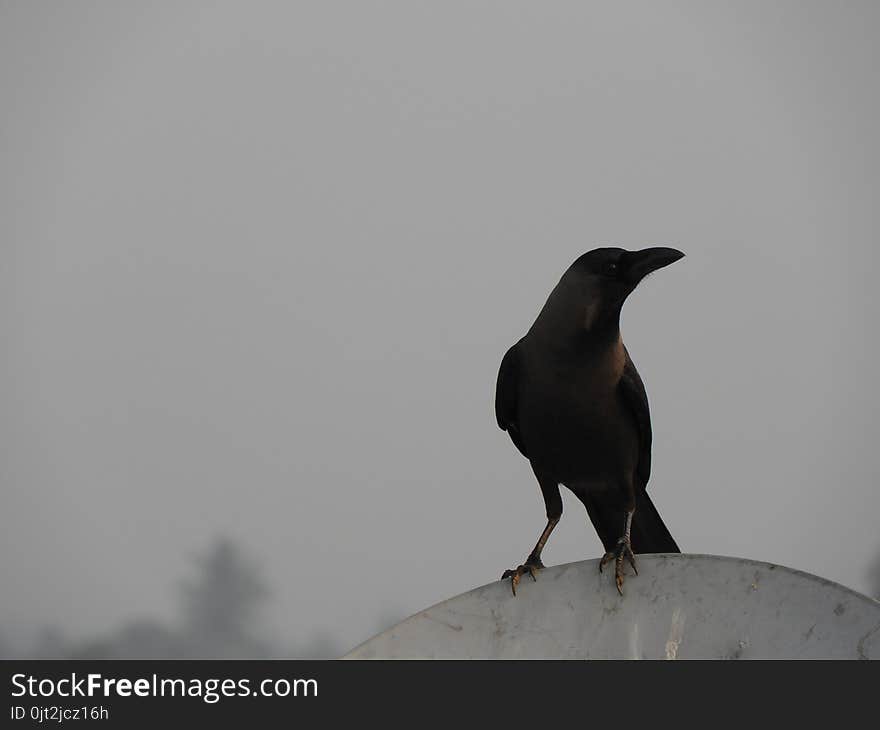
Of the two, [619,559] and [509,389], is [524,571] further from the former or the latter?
[509,389]

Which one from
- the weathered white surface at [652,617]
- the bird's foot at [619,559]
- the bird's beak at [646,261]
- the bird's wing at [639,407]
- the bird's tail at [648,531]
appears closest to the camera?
the weathered white surface at [652,617]

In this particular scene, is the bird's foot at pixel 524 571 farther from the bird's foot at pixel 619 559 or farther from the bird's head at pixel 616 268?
the bird's head at pixel 616 268

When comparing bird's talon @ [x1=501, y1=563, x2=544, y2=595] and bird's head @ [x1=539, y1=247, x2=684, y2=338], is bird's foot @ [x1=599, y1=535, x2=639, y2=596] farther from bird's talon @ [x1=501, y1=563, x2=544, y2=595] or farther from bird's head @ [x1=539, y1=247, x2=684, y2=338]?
bird's head @ [x1=539, y1=247, x2=684, y2=338]

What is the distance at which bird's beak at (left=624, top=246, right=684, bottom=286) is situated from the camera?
5.20 m

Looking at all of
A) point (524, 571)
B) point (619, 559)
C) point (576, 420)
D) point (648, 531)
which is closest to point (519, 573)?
point (524, 571)

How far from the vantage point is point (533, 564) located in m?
5.16

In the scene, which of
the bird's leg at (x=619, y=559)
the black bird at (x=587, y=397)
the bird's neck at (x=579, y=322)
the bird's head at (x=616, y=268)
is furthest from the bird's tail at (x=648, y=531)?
the bird's leg at (x=619, y=559)

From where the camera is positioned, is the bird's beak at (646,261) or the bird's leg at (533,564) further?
the bird's beak at (646,261)

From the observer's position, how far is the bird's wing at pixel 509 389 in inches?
226

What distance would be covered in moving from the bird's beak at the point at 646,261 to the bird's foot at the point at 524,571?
1.35 metres

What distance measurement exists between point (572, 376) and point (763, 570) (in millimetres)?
1746

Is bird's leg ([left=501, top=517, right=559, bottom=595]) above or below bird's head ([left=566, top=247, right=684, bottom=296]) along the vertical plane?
below

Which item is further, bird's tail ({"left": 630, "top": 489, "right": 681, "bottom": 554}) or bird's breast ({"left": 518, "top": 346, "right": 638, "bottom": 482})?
bird's tail ({"left": 630, "top": 489, "right": 681, "bottom": 554})

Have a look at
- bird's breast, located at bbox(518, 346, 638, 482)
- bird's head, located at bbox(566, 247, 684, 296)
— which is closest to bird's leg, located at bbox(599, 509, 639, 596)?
bird's breast, located at bbox(518, 346, 638, 482)
